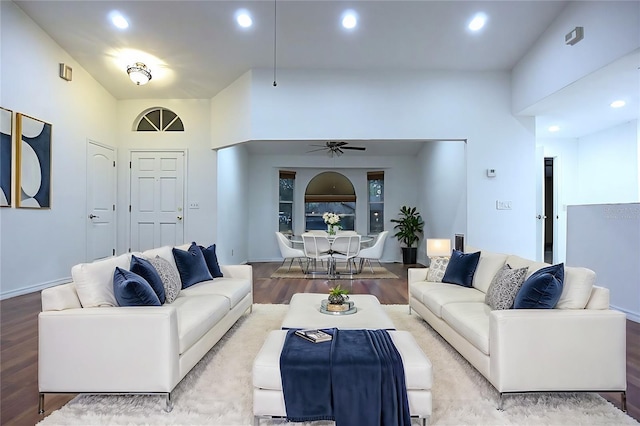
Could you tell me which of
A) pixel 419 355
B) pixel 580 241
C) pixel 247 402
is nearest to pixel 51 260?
pixel 247 402

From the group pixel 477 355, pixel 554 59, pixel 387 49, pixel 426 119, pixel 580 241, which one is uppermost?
pixel 387 49

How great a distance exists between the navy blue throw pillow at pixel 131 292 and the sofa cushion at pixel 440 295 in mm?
2166

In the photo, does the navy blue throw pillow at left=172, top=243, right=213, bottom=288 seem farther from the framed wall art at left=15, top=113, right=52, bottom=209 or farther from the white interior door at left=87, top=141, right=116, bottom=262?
the white interior door at left=87, top=141, right=116, bottom=262

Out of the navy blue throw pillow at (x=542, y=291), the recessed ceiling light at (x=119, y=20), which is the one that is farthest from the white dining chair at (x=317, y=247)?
the navy blue throw pillow at (x=542, y=291)

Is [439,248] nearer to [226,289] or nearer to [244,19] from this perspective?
[226,289]

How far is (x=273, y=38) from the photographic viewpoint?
5.36 metres

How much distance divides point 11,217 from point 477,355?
548 cm

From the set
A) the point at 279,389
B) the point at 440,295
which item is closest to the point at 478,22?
the point at 440,295

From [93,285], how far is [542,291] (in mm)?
2625

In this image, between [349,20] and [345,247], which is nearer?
[349,20]

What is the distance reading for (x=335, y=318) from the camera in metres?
2.73

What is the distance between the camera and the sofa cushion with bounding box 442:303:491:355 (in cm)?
231

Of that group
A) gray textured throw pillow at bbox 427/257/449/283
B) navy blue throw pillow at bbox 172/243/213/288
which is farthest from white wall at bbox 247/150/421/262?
navy blue throw pillow at bbox 172/243/213/288

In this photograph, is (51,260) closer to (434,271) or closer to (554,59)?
(434,271)
